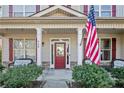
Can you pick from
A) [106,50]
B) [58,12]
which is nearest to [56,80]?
[58,12]

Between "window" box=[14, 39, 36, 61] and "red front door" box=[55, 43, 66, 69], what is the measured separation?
1819 mm

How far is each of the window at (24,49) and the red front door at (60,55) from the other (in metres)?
1.82

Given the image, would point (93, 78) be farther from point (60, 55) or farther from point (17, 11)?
point (17, 11)

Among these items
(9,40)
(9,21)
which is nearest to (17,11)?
(9,40)

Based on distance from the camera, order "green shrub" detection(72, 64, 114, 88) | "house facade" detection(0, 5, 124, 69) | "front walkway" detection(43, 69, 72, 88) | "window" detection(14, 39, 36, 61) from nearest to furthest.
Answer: "green shrub" detection(72, 64, 114, 88), "front walkway" detection(43, 69, 72, 88), "house facade" detection(0, 5, 124, 69), "window" detection(14, 39, 36, 61)

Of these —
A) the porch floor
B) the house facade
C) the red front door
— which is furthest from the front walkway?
the house facade

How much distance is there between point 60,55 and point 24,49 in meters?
2.90

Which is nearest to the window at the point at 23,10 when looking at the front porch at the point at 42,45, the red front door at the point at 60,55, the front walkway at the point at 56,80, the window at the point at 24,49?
the front porch at the point at 42,45

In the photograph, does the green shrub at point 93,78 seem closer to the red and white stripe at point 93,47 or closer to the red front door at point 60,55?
the red and white stripe at point 93,47

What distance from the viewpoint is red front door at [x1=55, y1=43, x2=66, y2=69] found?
22.0 meters

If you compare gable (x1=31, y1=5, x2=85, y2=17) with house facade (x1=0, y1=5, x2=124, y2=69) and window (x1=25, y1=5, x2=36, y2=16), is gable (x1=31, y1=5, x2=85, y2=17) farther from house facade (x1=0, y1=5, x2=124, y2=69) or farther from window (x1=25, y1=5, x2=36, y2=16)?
window (x1=25, y1=5, x2=36, y2=16)

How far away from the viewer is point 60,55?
2214cm

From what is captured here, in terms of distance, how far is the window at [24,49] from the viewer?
2227 cm

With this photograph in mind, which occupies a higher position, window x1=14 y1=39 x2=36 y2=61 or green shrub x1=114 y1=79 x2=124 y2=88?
window x1=14 y1=39 x2=36 y2=61
